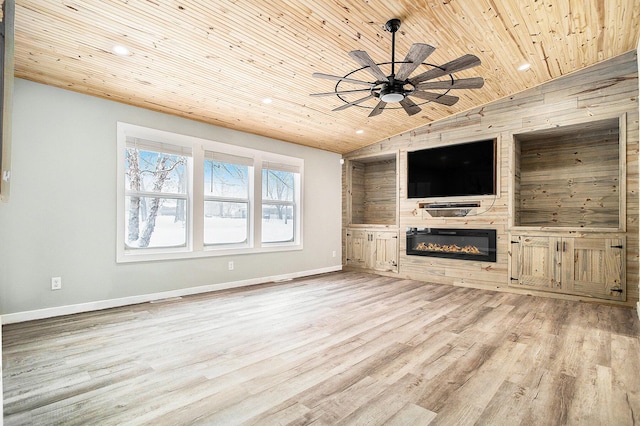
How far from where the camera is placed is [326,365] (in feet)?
8.02

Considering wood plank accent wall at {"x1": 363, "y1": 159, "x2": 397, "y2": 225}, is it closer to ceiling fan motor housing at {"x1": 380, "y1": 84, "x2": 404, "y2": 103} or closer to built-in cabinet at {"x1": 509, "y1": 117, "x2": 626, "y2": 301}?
built-in cabinet at {"x1": 509, "y1": 117, "x2": 626, "y2": 301}

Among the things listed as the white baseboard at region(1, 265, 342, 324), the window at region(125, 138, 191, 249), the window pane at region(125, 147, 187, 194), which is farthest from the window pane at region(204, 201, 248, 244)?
the white baseboard at region(1, 265, 342, 324)

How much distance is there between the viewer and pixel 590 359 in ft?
8.40

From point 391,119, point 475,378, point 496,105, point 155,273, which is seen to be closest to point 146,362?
point 155,273

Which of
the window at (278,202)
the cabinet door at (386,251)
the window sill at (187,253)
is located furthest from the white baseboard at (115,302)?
the cabinet door at (386,251)

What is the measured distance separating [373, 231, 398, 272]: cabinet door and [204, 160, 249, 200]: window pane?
2.71 m

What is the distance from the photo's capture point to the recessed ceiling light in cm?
297

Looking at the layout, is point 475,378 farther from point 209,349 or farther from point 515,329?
point 209,349

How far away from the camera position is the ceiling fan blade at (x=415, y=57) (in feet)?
7.68

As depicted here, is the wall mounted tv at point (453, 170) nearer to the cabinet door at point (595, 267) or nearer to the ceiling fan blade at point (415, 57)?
the cabinet door at point (595, 267)

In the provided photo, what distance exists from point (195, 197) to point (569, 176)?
223 inches

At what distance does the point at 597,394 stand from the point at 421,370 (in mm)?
1057

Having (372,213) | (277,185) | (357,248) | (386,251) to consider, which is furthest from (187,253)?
(372,213)

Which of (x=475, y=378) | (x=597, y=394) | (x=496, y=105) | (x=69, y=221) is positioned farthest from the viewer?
(x=496, y=105)
